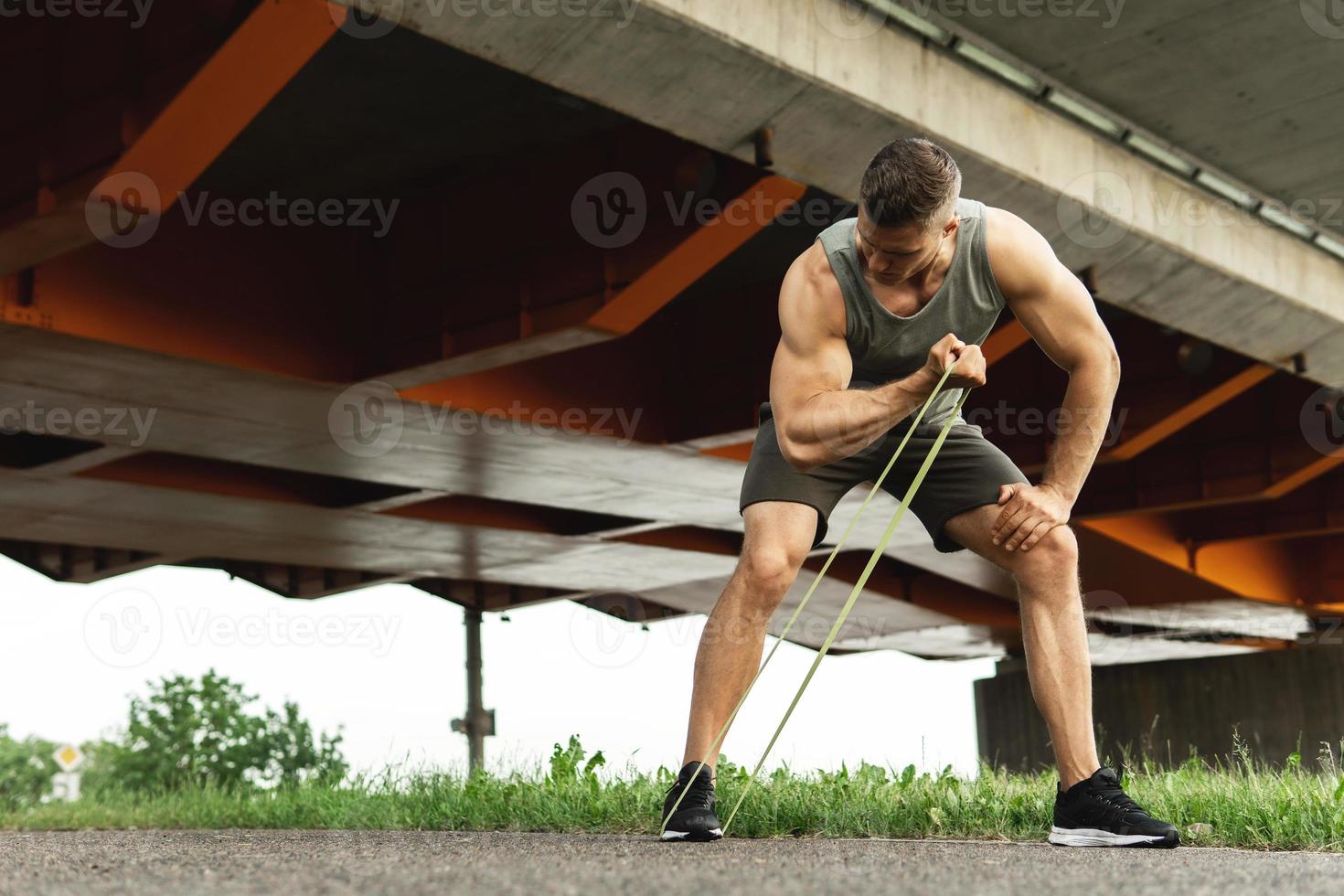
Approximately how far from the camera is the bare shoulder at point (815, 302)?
4.10 m

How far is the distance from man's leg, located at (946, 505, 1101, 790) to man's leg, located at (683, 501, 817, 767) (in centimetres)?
59

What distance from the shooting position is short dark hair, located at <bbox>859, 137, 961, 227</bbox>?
365 centimetres

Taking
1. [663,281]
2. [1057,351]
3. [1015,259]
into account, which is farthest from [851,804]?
[663,281]

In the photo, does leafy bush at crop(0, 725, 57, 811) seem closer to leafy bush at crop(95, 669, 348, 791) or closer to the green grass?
leafy bush at crop(95, 669, 348, 791)

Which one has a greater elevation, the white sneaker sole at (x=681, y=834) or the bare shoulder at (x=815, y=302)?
the bare shoulder at (x=815, y=302)

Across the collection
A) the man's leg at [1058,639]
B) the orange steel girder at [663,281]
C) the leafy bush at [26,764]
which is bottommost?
the leafy bush at [26,764]

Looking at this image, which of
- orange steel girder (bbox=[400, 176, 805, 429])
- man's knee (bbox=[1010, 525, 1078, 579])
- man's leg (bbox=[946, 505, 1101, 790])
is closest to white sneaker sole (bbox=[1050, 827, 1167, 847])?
man's leg (bbox=[946, 505, 1101, 790])

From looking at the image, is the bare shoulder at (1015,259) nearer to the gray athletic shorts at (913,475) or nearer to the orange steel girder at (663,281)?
the gray athletic shorts at (913,475)

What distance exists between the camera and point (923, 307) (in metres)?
4.10

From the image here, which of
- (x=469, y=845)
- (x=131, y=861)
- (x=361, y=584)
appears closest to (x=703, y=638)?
(x=469, y=845)

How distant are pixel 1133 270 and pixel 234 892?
1009cm

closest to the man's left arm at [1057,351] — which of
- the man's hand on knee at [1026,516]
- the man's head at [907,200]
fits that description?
the man's hand on knee at [1026,516]

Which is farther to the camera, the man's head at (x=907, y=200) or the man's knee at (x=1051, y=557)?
the man's knee at (x=1051, y=557)

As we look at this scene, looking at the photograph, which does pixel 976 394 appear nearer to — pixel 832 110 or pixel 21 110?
pixel 832 110
